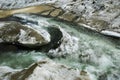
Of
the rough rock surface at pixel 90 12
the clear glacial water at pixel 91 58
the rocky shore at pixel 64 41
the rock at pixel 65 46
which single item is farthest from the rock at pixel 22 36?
the rough rock surface at pixel 90 12

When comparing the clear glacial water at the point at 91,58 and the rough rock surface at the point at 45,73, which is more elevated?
the rough rock surface at the point at 45,73

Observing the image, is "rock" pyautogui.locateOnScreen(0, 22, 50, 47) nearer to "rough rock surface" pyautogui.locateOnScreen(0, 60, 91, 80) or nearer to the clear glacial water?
the clear glacial water

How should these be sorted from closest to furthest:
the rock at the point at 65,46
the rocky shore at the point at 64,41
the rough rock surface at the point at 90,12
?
1. the rocky shore at the point at 64,41
2. the rock at the point at 65,46
3. the rough rock surface at the point at 90,12

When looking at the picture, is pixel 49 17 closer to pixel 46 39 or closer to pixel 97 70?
pixel 46 39

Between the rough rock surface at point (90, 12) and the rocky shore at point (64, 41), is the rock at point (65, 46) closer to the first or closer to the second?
the rocky shore at point (64, 41)

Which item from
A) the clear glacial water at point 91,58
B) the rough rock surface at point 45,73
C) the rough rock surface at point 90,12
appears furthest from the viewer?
the rough rock surface at point 90,12

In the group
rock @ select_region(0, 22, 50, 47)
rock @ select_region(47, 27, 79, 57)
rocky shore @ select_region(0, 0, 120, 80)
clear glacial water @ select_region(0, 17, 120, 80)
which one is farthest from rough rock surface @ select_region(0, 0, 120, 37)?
rock @ select_region(0, 22, 50, 47)

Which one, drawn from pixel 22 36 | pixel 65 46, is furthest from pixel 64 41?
pixel 22 36
